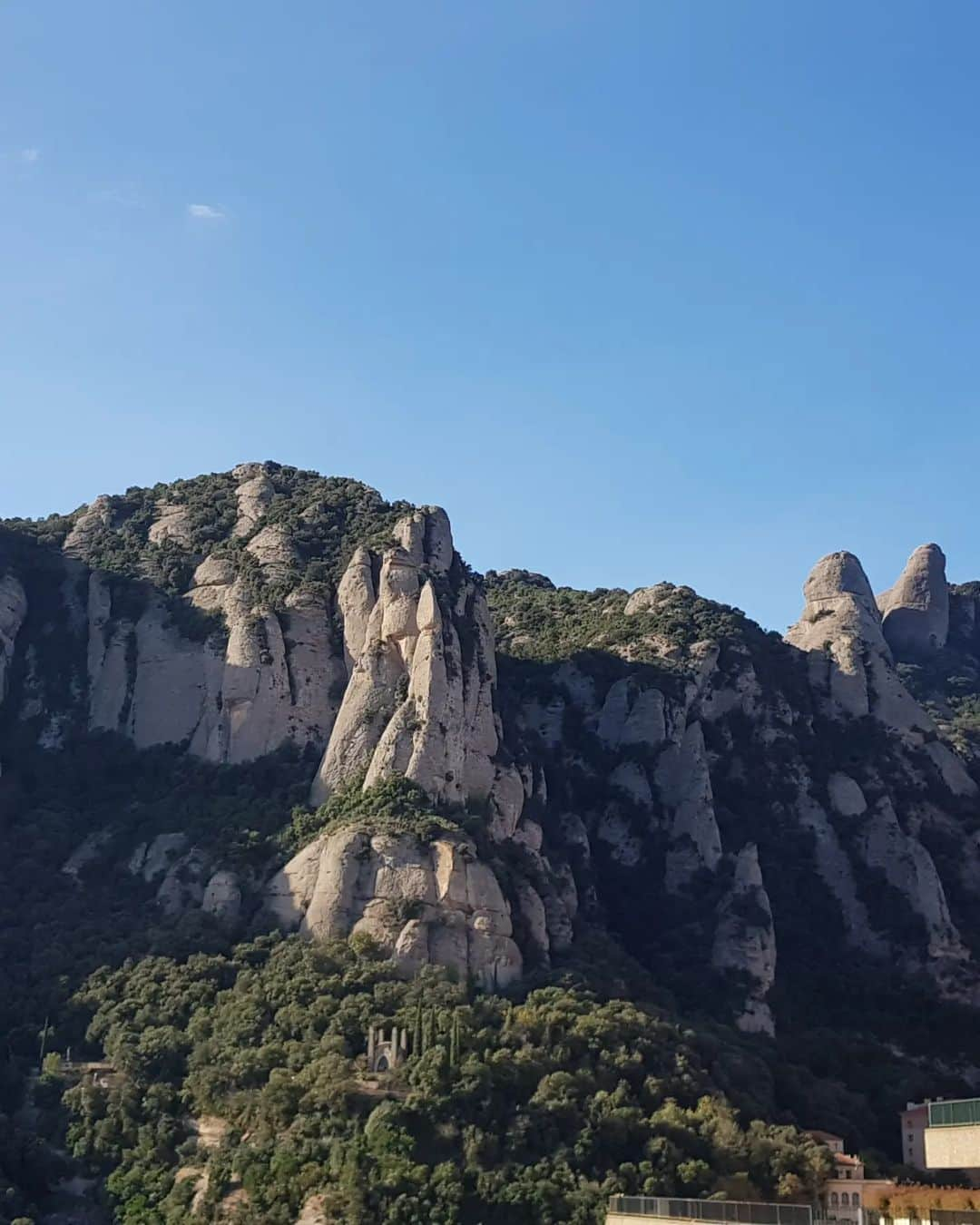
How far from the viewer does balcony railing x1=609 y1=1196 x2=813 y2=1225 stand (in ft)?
144

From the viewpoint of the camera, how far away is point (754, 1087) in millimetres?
71438

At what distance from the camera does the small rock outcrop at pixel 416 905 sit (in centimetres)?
7206

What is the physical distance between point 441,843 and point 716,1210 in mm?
28775

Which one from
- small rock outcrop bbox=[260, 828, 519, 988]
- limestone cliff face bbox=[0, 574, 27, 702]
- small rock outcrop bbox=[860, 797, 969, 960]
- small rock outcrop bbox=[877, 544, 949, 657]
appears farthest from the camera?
small rock outcrop bbox=[877, 544, 949, 657]

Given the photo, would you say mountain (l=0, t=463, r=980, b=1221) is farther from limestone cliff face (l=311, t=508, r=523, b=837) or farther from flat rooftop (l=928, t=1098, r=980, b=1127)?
flat rooftop (l=928, t=1098, r=980, b=1127)

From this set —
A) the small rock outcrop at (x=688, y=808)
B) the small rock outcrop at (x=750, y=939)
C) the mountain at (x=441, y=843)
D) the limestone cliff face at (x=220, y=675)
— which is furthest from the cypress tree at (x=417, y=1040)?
the small rock outcrop at (x=688, y=808)

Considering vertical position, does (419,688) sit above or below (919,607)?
below

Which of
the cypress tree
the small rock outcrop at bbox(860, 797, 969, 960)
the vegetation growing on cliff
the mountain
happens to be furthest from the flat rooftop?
the small rock outcrop at bbox(860, 797, 969, 960)

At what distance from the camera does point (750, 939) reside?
85.6 meters

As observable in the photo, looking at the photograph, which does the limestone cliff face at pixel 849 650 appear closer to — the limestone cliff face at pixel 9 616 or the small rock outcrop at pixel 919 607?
the small rock outcrop at pixel 919 607

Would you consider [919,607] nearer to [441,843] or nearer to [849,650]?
[849,650]

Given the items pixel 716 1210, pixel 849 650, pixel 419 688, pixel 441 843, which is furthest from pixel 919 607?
pixel 716 1210

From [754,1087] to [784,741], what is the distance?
104 feet

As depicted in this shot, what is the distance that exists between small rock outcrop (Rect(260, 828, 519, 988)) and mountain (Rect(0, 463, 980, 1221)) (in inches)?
5.4
